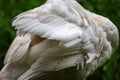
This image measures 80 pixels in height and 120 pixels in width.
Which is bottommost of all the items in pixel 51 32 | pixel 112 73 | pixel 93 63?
pixel 112 73

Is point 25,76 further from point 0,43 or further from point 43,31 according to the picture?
point 0,43

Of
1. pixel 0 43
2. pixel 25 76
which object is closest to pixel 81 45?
pixel 25 76

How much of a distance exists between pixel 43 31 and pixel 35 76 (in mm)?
397

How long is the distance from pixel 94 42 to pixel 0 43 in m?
1.74

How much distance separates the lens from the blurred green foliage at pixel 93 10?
23.6ft

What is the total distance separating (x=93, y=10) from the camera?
743 cm

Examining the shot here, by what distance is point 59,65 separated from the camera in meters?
5.38

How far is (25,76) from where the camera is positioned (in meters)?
5.43

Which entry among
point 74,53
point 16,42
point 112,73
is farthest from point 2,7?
point 74,53

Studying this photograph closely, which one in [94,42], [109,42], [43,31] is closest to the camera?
[43,31]

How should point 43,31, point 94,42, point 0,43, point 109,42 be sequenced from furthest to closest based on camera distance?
1. point 0,43
2. point 109,42
3. point 94,42
4. point 43,31

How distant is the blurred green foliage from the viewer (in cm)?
718

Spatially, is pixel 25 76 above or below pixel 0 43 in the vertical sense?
above

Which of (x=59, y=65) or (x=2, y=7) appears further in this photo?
(x=2, y=7)
